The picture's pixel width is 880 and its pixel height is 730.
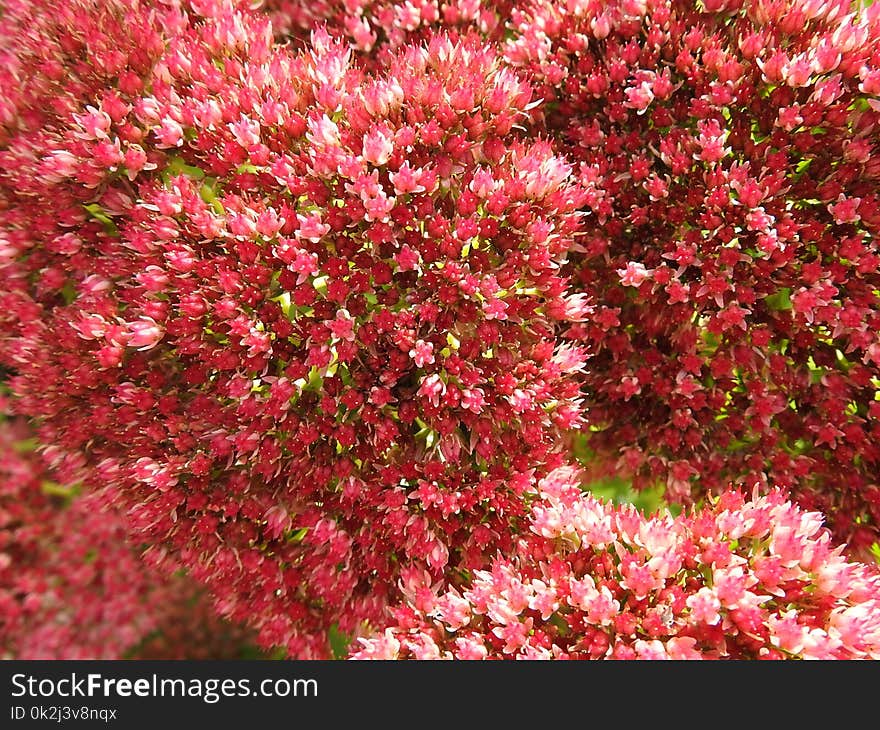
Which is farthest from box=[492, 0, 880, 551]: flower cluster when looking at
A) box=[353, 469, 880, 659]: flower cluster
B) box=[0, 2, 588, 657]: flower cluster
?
box=[353, 469, 880, 659]: flower cluster

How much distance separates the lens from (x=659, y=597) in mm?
1977

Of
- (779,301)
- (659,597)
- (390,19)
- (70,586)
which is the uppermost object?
(390,19)

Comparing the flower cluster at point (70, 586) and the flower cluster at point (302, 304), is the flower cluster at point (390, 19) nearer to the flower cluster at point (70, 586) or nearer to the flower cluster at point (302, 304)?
the flower cluster at point (302, 304)

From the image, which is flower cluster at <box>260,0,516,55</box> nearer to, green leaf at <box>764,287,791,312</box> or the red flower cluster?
the red flower cluster

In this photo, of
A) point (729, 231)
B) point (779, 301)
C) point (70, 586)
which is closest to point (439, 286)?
point (729, 231)

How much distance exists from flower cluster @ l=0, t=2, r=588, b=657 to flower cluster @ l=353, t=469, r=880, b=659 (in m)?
0.25

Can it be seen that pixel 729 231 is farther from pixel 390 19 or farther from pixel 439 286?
pixel 390 19

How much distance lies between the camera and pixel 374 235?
6.98ft

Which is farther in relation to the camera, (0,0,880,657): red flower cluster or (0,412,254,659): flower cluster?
(0,412,254,659): flower cluster

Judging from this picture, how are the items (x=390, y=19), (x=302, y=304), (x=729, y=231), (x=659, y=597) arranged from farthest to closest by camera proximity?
(x=390, y=19), (x=729, y=231), (x=302, y=304), (x=659, y=597)

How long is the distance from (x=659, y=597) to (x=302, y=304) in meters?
1.22

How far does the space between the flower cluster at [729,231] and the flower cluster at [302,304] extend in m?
0.28

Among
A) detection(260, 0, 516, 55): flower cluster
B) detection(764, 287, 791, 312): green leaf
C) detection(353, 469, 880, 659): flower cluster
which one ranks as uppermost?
detection(260, 0, 516, 55): flower cluster

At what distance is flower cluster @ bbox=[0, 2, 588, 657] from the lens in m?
2.17
